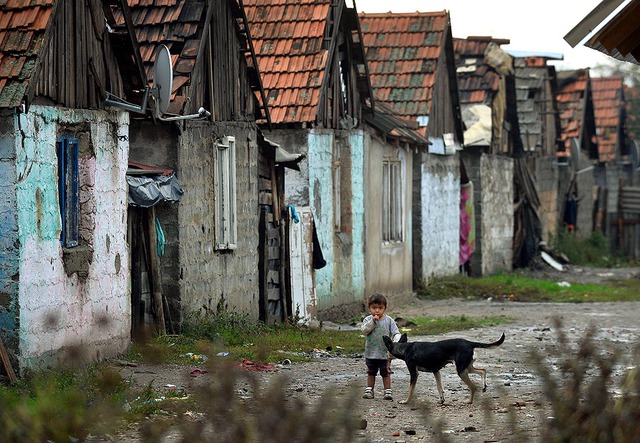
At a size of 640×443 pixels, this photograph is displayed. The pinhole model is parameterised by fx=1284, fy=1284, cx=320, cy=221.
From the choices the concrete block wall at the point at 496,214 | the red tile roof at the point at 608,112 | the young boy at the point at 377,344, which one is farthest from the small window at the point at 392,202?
the red tile roof at the point at 608,112

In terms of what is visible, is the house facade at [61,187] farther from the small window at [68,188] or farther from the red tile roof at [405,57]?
the red tile roof at [405,57]

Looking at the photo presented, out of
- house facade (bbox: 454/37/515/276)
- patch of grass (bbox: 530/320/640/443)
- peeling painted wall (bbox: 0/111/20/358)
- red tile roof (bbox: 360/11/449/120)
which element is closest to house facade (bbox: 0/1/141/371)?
peeling painted wall (bbox: 0/111/20/358)

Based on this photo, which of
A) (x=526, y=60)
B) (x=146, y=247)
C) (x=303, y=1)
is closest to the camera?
(x=146, y=247)

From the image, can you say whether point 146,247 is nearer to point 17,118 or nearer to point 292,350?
point 292,350

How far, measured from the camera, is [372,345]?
11.4 m

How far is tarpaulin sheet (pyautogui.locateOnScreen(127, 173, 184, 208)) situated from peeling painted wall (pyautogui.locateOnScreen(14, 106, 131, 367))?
0.45 m

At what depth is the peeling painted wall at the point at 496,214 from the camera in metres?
29.4

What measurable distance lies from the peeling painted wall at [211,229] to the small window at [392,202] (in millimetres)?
6006

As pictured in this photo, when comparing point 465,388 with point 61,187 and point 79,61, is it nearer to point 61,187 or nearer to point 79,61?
point 61,187

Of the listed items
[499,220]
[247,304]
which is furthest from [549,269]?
[247,304]

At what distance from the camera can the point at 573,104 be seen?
38562 millimetres

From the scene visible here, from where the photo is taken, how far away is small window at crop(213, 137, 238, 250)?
623 inches

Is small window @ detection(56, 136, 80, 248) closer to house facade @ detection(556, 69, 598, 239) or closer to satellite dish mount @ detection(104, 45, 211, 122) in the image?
satellite dish mount @ detection(104, 45, 211, 122)

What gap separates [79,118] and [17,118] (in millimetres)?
1432
